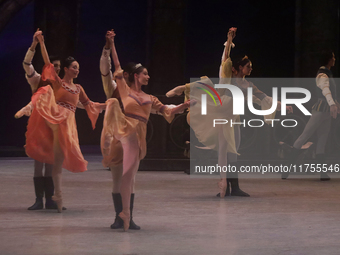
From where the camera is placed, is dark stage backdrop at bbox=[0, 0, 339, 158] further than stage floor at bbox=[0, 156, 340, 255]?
Yes

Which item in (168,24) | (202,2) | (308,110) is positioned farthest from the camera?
(202,2)

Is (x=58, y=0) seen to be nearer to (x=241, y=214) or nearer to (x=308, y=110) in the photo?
(x=308, y=110)

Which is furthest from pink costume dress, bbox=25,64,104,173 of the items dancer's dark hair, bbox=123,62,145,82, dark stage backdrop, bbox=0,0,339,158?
dark stage backdrop, bbox=0,0,339,158

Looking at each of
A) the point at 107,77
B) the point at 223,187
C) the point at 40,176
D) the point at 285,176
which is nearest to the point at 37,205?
the point at 40,176

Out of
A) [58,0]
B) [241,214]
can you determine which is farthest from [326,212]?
[58,0]

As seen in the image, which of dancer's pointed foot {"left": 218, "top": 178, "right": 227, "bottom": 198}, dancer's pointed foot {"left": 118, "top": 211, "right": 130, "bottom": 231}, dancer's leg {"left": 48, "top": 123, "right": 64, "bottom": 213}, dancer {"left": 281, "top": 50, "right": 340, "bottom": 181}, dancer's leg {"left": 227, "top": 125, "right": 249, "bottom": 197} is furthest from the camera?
dancer {"left": 281, "top": 50, "right": 340, "bottom": 181}

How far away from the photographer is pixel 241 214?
6.37m

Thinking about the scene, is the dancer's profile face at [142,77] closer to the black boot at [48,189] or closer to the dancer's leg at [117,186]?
the dancer's leg at [117,186]

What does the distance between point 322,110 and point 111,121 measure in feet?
17.3

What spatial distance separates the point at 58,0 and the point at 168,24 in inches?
148

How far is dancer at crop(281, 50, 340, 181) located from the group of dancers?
2035mm

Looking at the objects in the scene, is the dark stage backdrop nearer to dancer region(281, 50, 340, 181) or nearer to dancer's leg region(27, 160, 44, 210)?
dancer region(281, 50, 340, 181)

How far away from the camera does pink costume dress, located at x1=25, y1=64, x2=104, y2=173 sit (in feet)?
21.4

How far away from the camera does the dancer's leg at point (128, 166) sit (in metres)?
5.41
